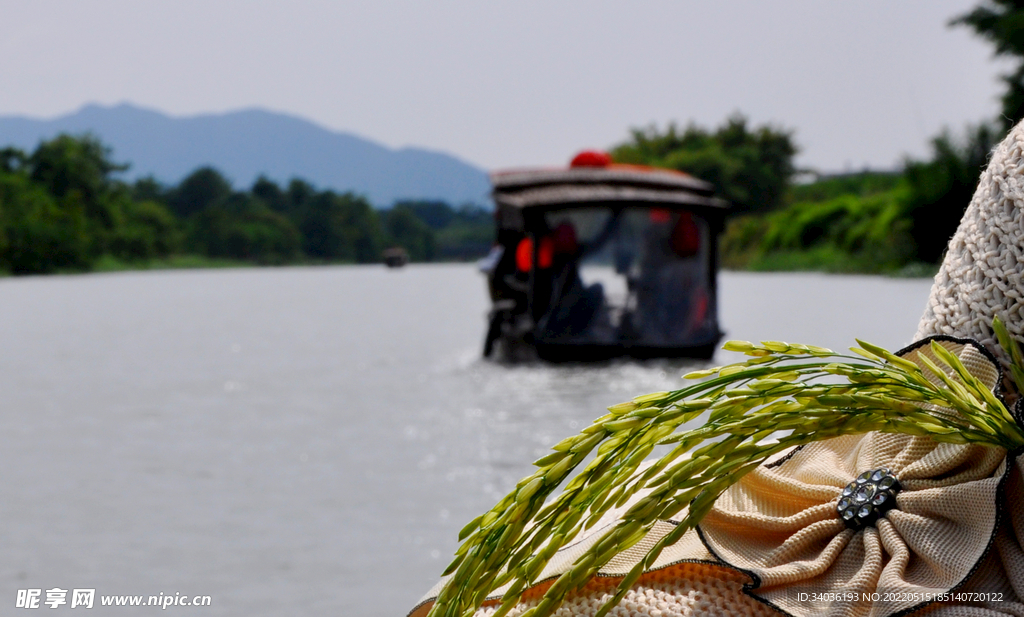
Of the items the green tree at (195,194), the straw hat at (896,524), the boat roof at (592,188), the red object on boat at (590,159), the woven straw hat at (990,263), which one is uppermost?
the green tree at (195,194)

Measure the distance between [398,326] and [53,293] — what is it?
1715 cm

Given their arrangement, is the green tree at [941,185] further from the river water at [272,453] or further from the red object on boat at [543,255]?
the red object on boat at [543,255]

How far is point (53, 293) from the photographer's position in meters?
30.2

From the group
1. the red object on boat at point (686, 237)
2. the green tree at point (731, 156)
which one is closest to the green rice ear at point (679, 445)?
the red object on boat at point (686, 237)

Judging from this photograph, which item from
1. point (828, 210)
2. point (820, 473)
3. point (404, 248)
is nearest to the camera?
point (820, 473)

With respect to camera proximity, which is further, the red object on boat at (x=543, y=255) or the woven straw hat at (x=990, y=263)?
the red object on boat at (x=543, y=255)

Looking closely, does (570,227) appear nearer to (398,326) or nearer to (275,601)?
(275,601)

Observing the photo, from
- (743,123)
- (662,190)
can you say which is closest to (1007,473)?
(662,190)

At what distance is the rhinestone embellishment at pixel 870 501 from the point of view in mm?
1221

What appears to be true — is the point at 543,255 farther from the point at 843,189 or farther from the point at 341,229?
the point at 341,229

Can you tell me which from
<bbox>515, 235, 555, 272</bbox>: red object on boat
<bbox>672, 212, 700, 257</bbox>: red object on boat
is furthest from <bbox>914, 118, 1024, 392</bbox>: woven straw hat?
<bbox>672, 212, 700, 257</bbox>: red object on boat

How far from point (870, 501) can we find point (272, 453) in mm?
5384

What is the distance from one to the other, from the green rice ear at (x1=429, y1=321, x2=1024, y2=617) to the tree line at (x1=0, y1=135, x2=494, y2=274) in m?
49.9

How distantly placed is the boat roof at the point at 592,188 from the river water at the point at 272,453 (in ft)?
4.50
